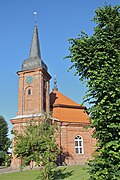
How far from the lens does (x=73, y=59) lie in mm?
10320

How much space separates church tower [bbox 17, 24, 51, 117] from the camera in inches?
1323

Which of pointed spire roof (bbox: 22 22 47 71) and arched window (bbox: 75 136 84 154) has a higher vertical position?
pointed spire roof (bbox: 22 22 47 71)

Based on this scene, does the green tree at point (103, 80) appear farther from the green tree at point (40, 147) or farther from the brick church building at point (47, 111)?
the brick church building at point (47, 111)

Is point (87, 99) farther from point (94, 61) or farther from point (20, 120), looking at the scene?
point (20, 120)

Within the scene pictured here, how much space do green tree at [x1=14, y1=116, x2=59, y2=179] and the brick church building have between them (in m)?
13.2

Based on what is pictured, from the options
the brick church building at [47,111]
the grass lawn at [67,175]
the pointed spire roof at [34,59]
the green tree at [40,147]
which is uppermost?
the pointed spire roof at [34,59]

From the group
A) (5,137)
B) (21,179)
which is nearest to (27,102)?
(21,179)

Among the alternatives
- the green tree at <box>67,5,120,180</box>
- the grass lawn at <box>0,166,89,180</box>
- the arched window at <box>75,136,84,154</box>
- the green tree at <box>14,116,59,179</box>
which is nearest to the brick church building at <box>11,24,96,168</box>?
the arched window at <box>75,136,84,154</box>

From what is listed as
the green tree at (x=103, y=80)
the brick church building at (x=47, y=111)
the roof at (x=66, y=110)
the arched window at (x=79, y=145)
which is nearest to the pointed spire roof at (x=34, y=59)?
the brick church building at (x=47, y=111)

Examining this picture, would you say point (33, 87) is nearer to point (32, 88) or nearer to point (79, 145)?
point (32, 88)

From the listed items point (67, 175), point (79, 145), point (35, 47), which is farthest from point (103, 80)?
point (35, 47)

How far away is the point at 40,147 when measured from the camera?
17391 mm

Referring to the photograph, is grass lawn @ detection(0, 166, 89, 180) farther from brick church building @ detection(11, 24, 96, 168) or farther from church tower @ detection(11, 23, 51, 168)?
church tower @ detection(11, 23, 51, 168)

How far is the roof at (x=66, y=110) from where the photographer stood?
116ft
